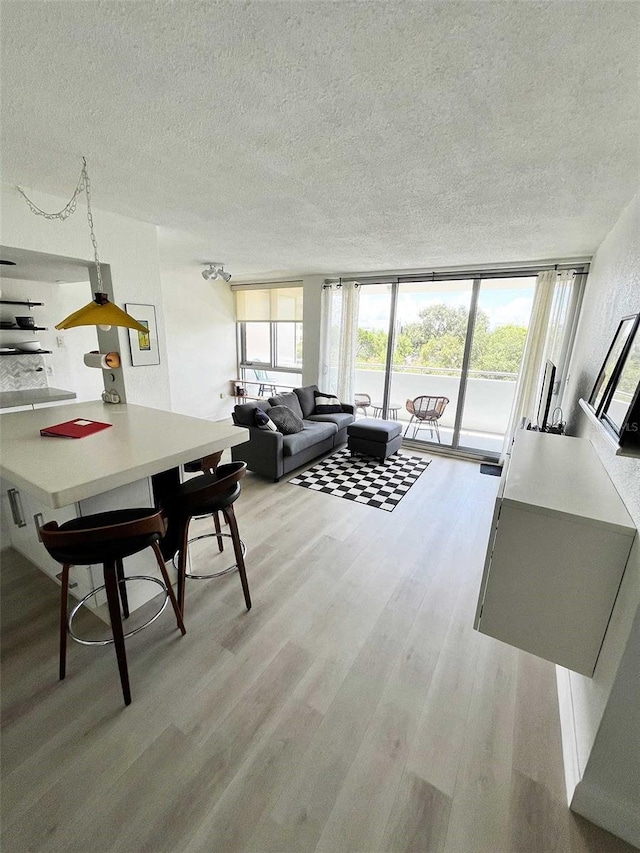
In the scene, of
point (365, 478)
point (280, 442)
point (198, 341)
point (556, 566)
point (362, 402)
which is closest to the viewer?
point (556, 566)

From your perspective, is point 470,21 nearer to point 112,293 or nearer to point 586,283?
point 112,293

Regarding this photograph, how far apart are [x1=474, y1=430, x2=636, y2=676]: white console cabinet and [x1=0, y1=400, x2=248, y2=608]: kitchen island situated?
1.43 metres

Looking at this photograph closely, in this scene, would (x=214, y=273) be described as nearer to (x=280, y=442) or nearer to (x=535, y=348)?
(x=280, y=442)

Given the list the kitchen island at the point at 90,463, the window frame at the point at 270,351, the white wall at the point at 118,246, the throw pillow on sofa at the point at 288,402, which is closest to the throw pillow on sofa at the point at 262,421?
the throw pillow on sofa at the point at 288,402

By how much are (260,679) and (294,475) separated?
2.51 m

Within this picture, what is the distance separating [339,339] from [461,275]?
194cm

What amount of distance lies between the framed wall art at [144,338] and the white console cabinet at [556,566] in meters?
3.02

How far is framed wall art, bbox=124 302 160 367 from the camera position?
2.96 metres

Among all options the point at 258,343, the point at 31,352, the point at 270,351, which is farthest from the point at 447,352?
the point at 31,352

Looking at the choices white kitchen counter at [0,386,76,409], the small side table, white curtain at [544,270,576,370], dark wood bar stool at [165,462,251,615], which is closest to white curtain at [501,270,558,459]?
white curtain at [544,270,576,370]

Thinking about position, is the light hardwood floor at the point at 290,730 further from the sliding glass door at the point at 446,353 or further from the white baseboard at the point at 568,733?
the sliding glass door at the point at 446,353

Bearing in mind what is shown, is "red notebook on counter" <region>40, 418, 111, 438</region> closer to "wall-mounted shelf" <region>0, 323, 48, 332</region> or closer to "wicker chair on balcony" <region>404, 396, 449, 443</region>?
"wall-mounted shelf" <region>0, 323, 48, 332</region>

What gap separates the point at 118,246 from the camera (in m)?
2.83

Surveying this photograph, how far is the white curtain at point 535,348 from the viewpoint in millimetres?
3902
